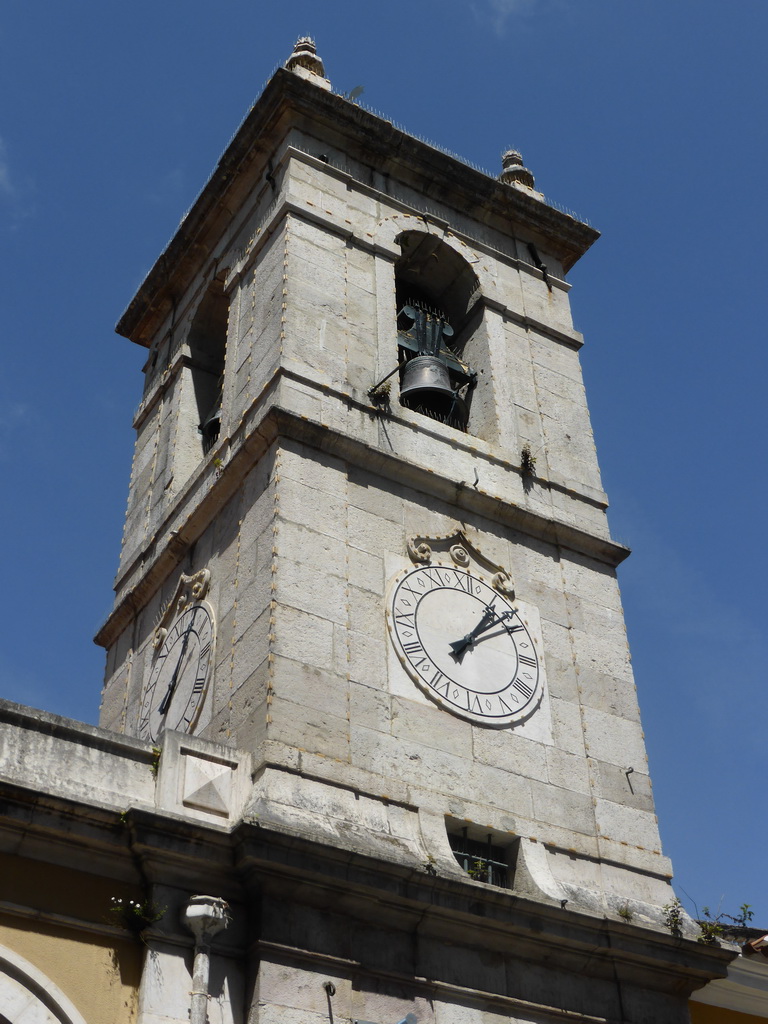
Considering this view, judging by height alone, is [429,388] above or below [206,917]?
above

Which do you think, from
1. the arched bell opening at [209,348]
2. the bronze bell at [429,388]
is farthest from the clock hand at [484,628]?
the arched bell opening at [209,348]

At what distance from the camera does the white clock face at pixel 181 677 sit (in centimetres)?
1614

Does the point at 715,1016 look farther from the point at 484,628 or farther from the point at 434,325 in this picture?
the point at 434,325

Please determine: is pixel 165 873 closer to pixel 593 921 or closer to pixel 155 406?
pixel 593 921

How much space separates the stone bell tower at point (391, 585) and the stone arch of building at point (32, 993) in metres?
1.60

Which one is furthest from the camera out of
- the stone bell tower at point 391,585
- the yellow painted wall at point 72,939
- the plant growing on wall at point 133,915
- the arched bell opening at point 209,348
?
the arched bell opening at point 209,348

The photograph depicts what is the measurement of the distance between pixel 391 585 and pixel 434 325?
6.05 m

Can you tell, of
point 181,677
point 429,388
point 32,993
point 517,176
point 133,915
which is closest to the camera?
point 32,993

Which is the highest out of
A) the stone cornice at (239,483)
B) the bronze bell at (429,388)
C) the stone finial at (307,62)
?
the stone finial at (307,62)

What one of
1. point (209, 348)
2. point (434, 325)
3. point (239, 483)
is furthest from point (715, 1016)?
point (209, 348)

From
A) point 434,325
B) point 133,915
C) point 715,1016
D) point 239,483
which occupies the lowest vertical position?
point 133,915

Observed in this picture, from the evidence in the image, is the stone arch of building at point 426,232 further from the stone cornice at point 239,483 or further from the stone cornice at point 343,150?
the stone cornice at point 239,483

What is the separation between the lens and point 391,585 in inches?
639

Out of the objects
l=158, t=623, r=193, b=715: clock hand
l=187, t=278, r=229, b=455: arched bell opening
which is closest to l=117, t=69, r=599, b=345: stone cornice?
l=187, t=278, r=229, b=455: arched bell opening
